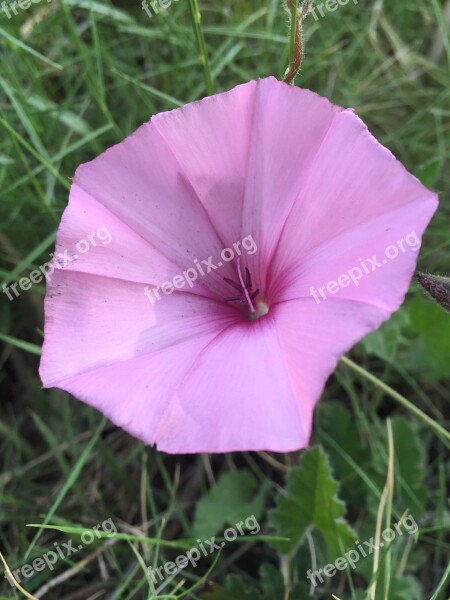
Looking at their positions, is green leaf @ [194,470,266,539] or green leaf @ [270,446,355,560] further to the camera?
green leaf @ [194,470,266,539]

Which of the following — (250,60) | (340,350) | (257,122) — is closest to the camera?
(340,350)

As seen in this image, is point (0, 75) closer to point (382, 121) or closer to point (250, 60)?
point (250, 60)

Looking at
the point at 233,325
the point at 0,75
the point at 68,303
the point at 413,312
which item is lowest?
the point at 413,312

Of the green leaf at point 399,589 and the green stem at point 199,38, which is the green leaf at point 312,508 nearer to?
the green leaf at point 399,589

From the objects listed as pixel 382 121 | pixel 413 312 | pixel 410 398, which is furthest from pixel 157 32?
pixel 410 398

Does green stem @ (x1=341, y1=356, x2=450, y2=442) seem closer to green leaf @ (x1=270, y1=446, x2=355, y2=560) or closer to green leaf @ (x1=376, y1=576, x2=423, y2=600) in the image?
green leaf @ (x1=270, y1=446, x2=355, y2=560)

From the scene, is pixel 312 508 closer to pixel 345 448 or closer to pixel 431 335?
pixel 345 448

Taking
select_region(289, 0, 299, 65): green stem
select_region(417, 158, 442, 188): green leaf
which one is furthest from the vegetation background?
select_region(289, 0, 299, 65): green stem

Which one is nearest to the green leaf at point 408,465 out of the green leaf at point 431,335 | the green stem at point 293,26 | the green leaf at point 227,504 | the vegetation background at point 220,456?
the vegetation background at point 220,456
